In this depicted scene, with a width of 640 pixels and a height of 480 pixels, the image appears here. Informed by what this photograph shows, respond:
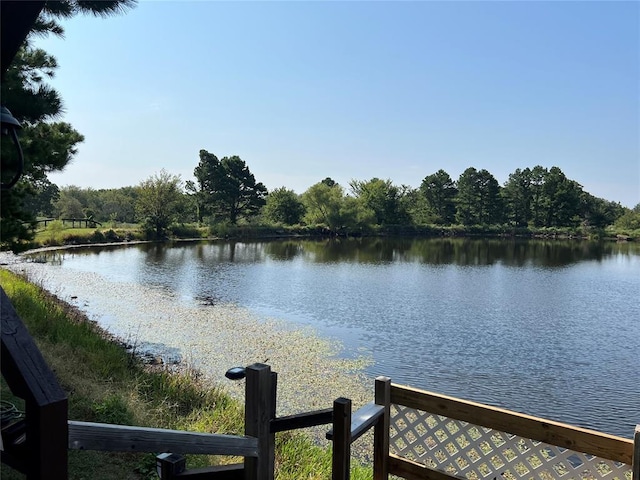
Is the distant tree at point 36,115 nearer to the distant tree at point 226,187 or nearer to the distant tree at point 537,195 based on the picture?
the distant tree at point 226,187

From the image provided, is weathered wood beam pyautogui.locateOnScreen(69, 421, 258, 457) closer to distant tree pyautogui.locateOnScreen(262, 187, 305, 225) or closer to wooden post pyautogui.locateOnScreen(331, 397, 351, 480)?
wooden post pyautogui.locateOnScreen(331, 397, 351, 480)

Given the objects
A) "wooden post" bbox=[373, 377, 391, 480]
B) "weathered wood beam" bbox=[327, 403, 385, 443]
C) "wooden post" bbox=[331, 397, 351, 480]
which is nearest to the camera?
"wooden post" bbox=[331, 397, 351, 480]

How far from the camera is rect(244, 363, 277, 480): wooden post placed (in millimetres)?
1938

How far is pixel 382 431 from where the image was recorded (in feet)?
10.4

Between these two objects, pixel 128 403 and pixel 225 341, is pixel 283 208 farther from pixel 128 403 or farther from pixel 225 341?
pixel 128 403

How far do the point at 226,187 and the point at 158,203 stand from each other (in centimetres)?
1102

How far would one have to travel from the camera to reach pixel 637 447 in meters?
2.42

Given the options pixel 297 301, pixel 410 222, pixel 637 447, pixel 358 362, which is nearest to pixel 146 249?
pixel 297 301

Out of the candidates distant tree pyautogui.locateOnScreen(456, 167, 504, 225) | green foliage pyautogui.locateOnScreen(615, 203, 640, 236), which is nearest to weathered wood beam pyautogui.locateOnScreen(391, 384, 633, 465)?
distant tree pyautogui.locateOnScreen(456, 167, 504, 225)

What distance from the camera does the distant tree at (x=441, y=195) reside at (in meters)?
64.0

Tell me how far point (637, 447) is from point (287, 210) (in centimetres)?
4984

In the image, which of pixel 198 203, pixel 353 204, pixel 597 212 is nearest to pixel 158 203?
pixel 198 203

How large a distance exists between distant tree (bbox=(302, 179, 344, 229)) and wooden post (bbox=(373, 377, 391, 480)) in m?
47.8

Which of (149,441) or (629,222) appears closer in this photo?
(149,441)
